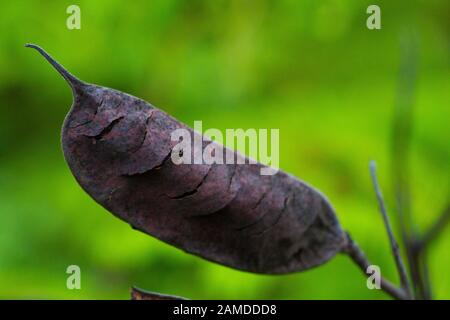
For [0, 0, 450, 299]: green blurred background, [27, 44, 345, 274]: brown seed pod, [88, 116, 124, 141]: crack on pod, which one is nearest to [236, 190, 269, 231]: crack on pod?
[27, 44, 345, 274]: brown seed pod

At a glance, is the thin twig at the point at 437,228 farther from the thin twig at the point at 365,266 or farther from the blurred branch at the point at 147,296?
the blurred branch at the point at 147,296

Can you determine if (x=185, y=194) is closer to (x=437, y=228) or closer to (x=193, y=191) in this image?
(x=193, y=191)

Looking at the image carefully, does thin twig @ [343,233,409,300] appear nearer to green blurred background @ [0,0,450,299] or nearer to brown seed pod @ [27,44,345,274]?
brown seed pod @ [27,44,345,274]

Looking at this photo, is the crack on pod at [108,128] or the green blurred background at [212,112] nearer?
the crack on pod at [108,128]

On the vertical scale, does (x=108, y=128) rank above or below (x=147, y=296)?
above

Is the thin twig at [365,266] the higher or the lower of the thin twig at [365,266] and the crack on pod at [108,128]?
the lower

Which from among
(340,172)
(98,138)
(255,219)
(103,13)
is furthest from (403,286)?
(103,13)

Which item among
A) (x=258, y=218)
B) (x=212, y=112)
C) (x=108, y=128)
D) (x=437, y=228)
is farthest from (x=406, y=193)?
(x=212, y=112)

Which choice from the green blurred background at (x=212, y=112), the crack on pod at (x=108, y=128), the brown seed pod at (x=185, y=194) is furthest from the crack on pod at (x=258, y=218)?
the green blurred background at (x=212, y=112)
